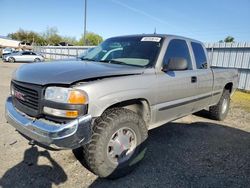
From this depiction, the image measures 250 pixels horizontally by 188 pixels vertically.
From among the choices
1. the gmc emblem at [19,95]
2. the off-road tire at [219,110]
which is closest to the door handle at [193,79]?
the off-road tire at [219,110]

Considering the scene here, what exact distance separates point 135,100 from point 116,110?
40 centimetres

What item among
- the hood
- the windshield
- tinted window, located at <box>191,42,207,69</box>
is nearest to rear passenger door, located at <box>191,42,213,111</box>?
tinted window, located at <box>191,42,207,69</box>

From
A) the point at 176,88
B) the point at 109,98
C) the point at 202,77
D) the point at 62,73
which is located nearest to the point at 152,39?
the point at 176,88

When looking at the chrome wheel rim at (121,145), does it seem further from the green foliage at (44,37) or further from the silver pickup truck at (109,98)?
the green foliage at (44,37)

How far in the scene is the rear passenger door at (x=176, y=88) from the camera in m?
3.62

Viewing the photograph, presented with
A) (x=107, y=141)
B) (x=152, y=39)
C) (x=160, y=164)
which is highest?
(x=152, y=39)

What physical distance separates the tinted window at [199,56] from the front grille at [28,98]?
3.23m

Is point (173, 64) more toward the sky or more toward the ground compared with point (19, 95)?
more toward the sky

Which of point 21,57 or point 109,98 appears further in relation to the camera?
point 21,57

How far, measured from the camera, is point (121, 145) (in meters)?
3.14

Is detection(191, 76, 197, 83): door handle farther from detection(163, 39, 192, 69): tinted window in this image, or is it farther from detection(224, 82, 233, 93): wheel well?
detection(224, 82, 233, 93): wheel well

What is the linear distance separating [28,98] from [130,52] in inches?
71.6

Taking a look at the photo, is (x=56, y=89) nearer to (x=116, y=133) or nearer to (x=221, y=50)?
(x=116, y=133)

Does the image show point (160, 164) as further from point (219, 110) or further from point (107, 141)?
point (219, 110)
